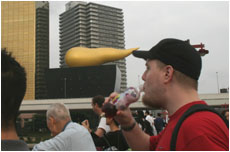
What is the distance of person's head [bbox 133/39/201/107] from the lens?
158 cm

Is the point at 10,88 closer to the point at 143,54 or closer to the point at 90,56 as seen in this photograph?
the point at 143,54

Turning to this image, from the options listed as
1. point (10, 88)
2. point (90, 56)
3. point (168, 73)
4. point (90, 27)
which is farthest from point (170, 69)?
point (90, 27)

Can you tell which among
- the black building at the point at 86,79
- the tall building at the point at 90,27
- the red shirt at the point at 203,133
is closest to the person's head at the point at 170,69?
the red shirt at the point at 203,133

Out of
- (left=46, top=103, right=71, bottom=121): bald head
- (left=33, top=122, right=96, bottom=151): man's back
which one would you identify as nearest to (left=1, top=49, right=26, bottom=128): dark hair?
(left=33, top=122, right=96, bottom=151): man's back

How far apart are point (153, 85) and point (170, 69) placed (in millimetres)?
163

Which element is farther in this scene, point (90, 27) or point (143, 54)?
point (90, 27)

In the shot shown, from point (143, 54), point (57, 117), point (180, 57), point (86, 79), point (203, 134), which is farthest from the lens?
point (86, 79)

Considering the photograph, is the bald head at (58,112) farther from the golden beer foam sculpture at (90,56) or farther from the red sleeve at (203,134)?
the golden beer foam sculpture at (90,56)

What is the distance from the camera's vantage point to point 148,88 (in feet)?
5.60

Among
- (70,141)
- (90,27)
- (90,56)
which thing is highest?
→ (90,27)

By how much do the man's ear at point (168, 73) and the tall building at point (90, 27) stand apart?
347 feet

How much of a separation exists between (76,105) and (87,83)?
3.67m

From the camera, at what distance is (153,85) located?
1.68m

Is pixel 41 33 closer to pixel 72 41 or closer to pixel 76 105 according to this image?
pixel 72 41
